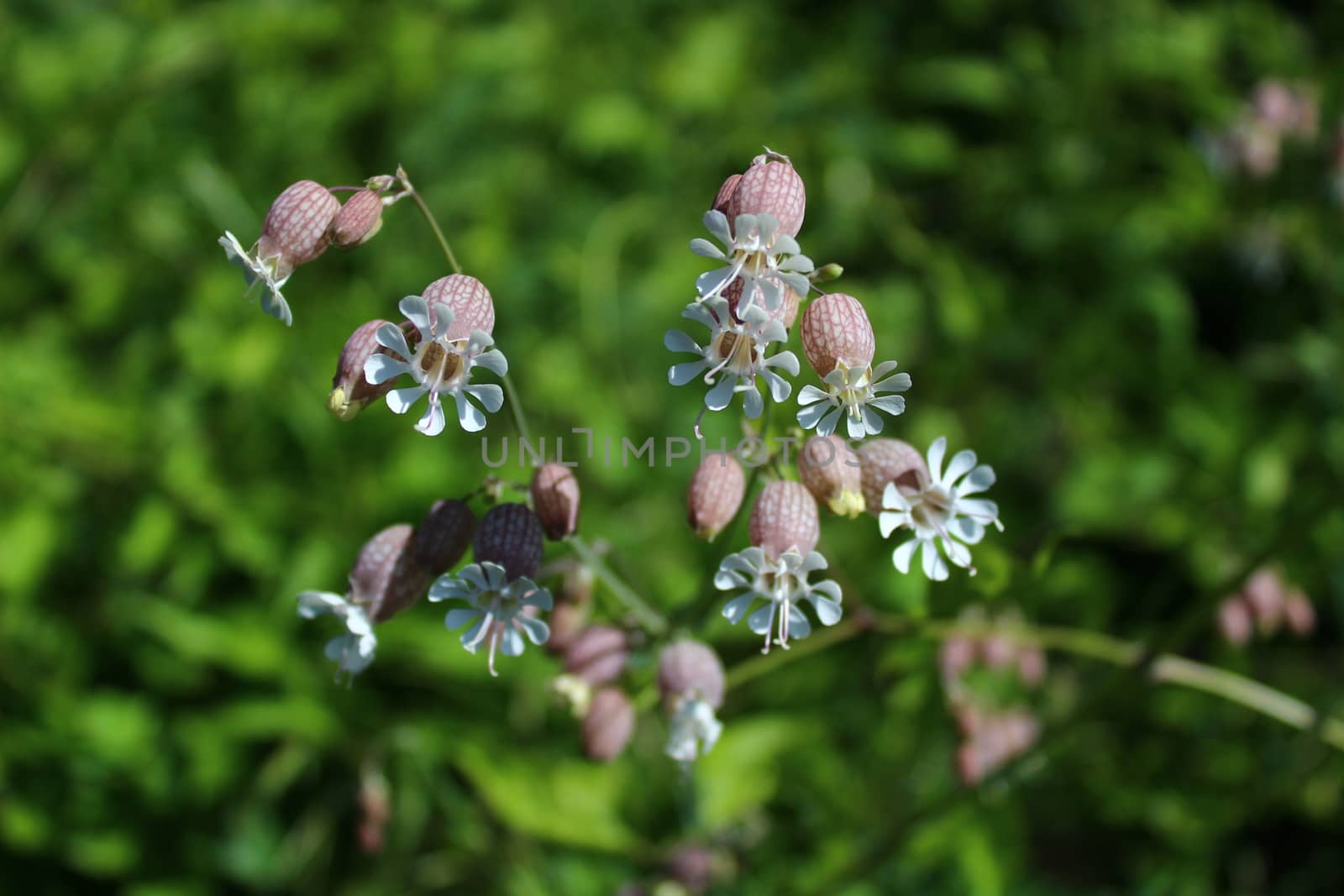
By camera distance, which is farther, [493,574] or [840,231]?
[840,231]

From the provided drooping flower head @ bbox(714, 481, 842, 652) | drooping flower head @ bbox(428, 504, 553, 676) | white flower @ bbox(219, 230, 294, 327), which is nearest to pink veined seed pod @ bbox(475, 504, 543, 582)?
drooping flower head @ bbox(428, 504, 553, 676)

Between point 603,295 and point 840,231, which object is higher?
point 840,231

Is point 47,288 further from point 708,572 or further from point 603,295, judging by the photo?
point 708,572

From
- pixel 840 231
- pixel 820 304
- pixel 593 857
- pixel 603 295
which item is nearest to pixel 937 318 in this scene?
pixel 840 231

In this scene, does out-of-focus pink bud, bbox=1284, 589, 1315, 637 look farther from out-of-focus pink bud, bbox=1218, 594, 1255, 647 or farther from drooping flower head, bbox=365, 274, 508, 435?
drooping flower head, bbox=365, 274, 508, 435

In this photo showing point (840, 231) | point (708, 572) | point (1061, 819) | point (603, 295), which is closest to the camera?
point (708, 572)
